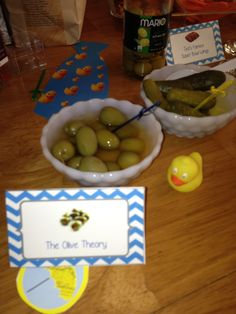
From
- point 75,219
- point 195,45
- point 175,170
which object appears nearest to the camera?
point 75,219

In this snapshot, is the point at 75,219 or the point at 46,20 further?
the point at 46,20

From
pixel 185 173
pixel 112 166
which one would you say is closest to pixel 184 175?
pixel 185 173

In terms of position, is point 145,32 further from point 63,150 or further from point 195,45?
point 63,150

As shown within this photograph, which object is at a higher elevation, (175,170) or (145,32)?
(145,32)

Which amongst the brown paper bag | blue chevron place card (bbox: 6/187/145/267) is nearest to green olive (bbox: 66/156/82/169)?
blue chevron place card (bbox: 6/187/145/267)

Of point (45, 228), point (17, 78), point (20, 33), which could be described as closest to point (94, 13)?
point (20, 33)
